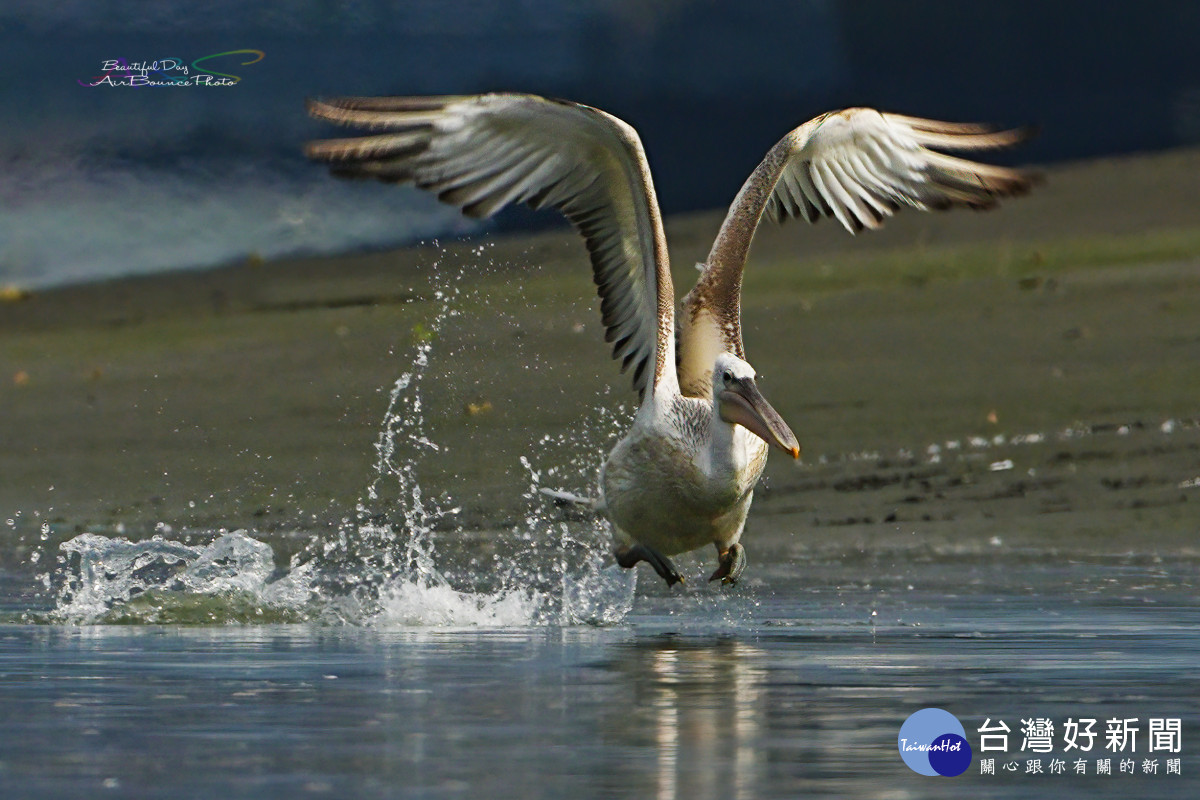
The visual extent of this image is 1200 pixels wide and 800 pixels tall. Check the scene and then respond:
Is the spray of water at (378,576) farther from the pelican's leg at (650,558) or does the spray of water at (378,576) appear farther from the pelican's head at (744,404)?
the pelican's head at (744,404)

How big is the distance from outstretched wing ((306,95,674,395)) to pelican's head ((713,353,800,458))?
1.28 ft

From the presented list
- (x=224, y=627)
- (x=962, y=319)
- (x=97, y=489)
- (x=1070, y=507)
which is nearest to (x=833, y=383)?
(x=962, y=319)

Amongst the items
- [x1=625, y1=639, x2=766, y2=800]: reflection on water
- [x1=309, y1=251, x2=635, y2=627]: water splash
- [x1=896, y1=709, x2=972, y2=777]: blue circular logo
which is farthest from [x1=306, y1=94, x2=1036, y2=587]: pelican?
[x1=896, y1=709, x2=972, y2=777]: blue circular logo

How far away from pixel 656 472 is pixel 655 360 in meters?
0.49

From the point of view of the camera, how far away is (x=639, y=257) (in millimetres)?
9352

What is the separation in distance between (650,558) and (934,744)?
3.61 meters

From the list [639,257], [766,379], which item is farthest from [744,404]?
[766,379]

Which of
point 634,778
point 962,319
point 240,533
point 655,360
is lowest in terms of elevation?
point 634,778

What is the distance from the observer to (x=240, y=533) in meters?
9.55

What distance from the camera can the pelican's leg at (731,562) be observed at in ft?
29.7

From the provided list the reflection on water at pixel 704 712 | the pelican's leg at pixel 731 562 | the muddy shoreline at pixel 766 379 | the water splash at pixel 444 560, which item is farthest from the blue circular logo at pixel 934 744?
the muddy shoreline at pixel 766 379

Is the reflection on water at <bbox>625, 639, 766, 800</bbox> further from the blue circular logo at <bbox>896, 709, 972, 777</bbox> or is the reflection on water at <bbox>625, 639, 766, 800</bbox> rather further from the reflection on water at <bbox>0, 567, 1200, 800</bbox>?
the blue circular logo at <bbox>896, 709, 972, 777</bbox>

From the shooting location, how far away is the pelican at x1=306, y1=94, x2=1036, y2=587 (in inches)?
336

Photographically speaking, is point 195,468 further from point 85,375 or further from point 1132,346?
point 1132,346
